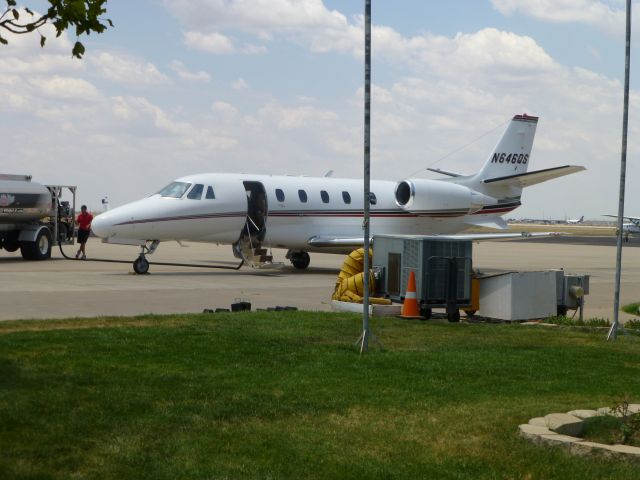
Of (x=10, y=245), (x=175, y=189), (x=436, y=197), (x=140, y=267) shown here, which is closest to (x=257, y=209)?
(x=175, y=189)

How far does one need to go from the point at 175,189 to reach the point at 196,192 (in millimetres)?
597

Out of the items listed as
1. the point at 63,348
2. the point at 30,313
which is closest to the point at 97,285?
the point at 30,313

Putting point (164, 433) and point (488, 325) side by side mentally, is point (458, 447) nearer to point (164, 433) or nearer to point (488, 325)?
point (164, 433)

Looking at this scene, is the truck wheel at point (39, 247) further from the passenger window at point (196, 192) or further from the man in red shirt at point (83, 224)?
the passenger window at point (196, 192)

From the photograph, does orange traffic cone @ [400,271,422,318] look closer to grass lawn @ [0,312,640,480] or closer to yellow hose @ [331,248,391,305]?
yellow hose @ [331,248,391,305]

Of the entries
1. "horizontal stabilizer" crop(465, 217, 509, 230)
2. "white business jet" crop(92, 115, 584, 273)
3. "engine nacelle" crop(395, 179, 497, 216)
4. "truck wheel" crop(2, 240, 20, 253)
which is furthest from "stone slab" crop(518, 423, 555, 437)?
"truck wheel" crop(2, 240, 20, 253)

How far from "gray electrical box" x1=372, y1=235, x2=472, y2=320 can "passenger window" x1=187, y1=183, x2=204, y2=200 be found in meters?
11.7

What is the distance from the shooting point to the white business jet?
2686 cm

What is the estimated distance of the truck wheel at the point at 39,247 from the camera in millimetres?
32531

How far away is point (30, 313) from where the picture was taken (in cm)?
1623

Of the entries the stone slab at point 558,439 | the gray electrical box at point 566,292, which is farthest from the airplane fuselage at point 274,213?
the stone slab at point 558,439

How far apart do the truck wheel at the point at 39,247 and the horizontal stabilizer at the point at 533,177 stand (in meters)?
14.6

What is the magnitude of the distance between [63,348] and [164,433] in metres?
3.72

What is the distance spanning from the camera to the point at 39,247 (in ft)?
107
